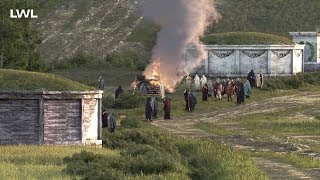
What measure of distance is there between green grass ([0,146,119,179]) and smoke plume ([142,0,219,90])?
84.8 ft

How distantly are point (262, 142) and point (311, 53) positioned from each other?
36.0 m

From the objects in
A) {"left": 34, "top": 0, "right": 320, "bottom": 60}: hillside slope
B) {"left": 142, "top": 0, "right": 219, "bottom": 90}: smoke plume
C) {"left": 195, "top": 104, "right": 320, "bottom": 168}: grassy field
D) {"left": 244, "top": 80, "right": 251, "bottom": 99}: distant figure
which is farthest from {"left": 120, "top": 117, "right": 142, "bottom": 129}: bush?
{"left": 34, "top": 0, "right": 320, "bottom": 60}: hillside slope

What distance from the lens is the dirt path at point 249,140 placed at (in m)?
25.9

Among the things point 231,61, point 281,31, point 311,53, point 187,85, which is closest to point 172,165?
point 187,85

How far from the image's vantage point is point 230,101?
5222 centimetres

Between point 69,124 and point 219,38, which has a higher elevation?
point 219,38

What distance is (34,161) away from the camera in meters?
27.5

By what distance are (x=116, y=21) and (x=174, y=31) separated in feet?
125

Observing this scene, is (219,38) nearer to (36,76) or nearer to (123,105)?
(123,105)

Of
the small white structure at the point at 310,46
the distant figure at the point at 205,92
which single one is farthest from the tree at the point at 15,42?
the small white structure at the point at 310,46

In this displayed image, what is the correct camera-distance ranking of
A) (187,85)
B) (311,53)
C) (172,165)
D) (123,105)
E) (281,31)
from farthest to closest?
1. (281,31)
2. (311,53)
3. (187,85)
4. (123,105)
5. (172,165)

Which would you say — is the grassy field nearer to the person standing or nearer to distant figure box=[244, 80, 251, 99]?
distant figure box=[244, 80, 251, 99]

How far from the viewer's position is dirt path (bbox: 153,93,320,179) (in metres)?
25.9

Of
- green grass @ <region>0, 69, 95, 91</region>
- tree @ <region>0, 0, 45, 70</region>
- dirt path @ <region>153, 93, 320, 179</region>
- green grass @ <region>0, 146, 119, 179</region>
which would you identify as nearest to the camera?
A: green grass @ <region>0, 146, 119, 179</region>
